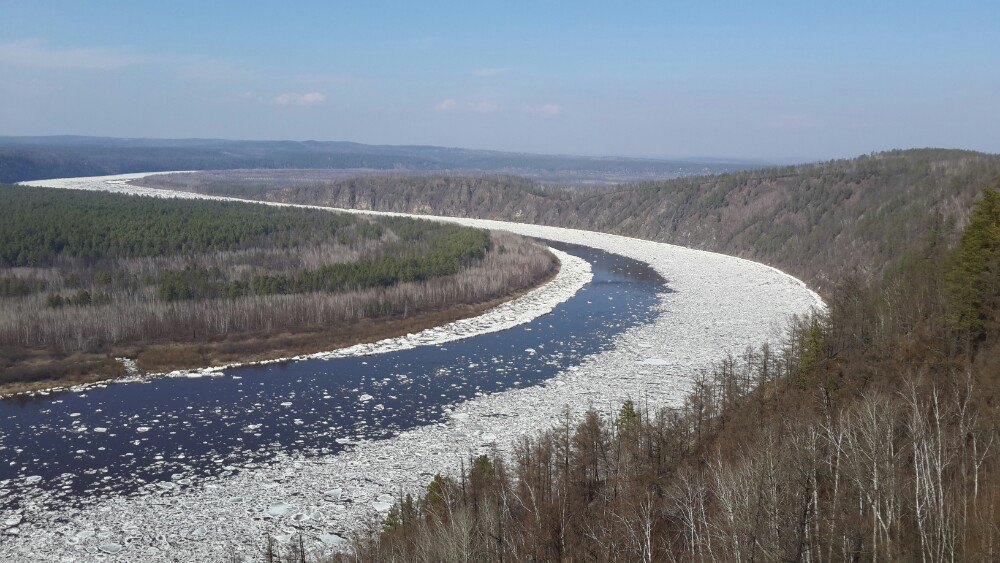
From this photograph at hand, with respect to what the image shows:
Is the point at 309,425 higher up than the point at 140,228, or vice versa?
the point at 140,228

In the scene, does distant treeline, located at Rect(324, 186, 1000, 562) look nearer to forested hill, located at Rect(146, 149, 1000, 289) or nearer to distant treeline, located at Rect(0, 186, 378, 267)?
forested hill, located at Rect(146, 149, 1000, 289)

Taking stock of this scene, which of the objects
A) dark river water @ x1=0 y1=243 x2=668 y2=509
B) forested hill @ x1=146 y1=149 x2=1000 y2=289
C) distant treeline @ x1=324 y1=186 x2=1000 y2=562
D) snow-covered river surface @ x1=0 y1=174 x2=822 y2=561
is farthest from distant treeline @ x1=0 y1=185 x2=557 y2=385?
forested hill @ x1=146 y1=149 x2=1000 y2=289

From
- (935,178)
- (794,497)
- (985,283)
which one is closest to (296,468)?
(794,497)

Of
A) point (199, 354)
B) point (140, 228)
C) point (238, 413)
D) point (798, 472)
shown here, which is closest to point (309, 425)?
point (238, 413)

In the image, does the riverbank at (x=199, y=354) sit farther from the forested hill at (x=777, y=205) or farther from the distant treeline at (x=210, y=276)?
the forested hill at (x=777, y=205)

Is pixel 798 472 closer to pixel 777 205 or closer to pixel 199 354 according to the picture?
pixel 199 354

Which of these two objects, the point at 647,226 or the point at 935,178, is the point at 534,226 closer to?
the point at 647,226

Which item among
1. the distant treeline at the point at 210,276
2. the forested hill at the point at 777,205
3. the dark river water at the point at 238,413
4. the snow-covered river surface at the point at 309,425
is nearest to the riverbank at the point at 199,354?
the distant treeline at the point at 210,276
